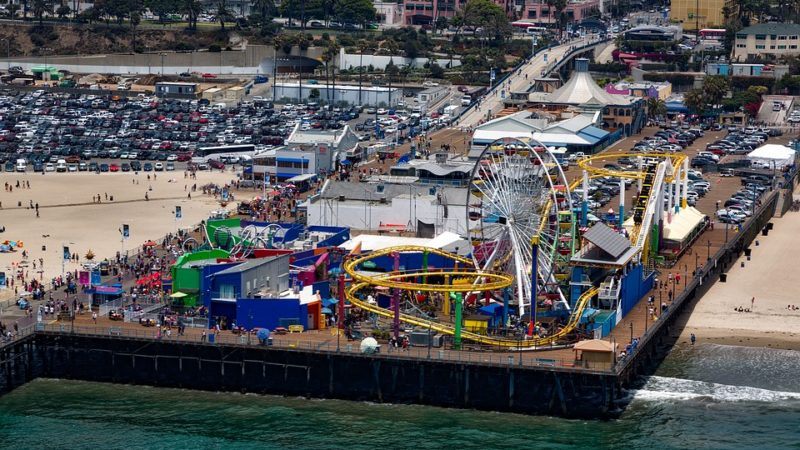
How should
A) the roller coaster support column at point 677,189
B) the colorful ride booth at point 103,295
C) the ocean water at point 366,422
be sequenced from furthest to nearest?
the roller coaster support column at point 677,189
the colorful ride booth at point 103,295
the ocean water at point 366,422

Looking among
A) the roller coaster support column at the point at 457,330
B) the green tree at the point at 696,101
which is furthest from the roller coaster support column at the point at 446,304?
the green tree at the point at 696,101

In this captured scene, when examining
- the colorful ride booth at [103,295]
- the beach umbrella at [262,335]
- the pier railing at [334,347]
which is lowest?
the pier railing at [334,347]

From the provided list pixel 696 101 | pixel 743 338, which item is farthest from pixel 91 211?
pixel 696 101

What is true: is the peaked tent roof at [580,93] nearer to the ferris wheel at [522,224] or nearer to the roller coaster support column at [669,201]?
the roller coaster support column at [669,201]

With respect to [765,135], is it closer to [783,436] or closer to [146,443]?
[783,436]

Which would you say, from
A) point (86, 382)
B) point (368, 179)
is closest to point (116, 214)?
point (368, 179)

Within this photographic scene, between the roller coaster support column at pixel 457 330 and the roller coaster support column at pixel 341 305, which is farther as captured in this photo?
the roller coaster support column at pixel 341 305

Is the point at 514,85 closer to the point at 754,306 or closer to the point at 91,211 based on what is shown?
the point at 91,211

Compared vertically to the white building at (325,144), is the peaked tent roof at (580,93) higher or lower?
higher
